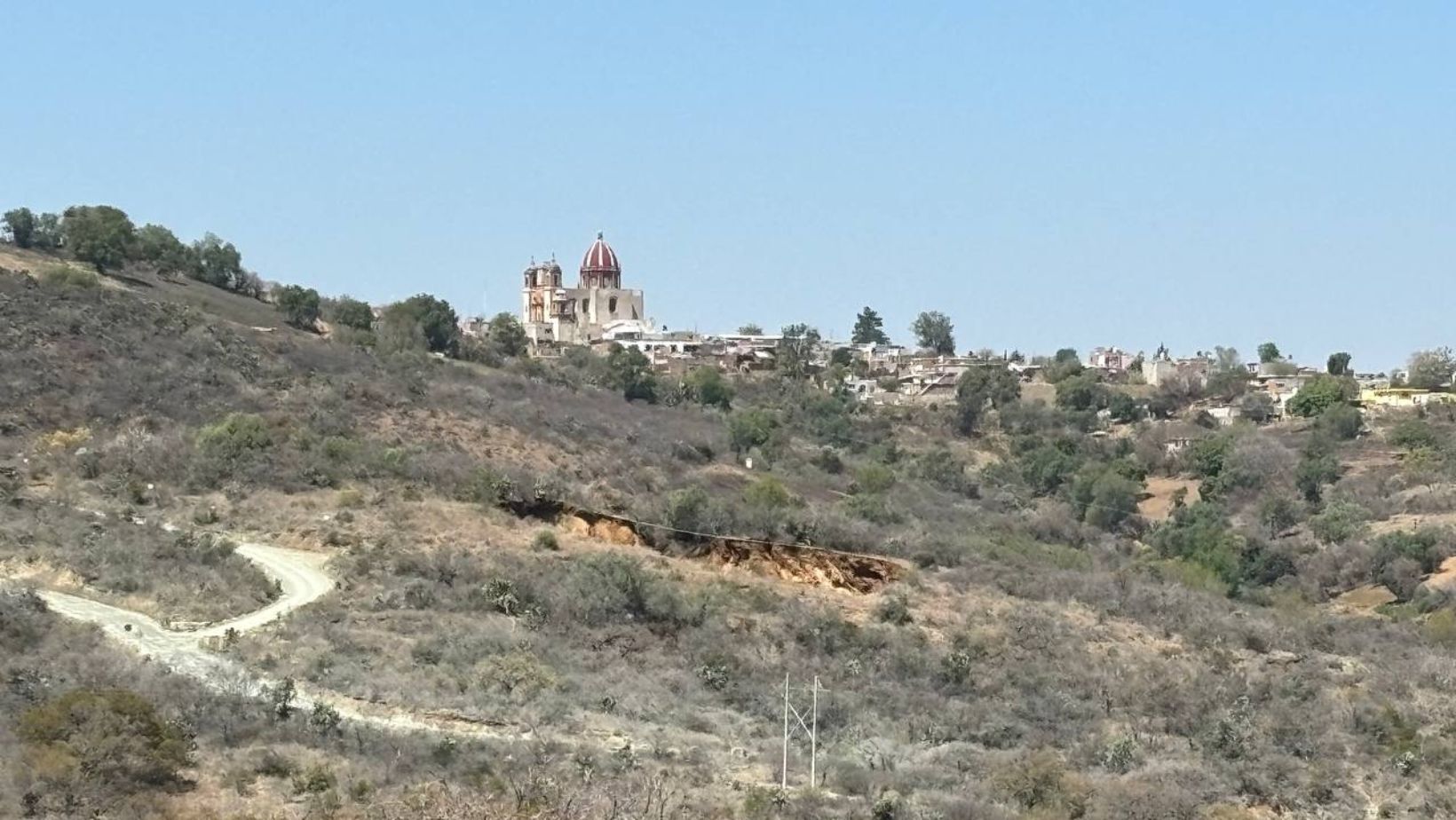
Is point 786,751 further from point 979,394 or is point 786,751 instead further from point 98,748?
point 979,394

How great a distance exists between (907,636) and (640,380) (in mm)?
41536

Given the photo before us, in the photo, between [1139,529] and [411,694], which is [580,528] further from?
[1139,529]

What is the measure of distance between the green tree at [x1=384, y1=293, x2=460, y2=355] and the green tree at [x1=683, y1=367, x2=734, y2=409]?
33.9 ft

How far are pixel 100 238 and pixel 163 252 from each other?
6756mm

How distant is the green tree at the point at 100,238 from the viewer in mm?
68000

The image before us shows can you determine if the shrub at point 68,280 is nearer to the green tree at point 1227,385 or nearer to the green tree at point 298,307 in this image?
the green tree at point 298,307

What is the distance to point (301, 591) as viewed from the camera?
3038 cm

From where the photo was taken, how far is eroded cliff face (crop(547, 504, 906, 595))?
3759 cm

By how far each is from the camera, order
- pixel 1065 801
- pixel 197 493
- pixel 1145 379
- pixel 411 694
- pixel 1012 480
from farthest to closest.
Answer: pixel 1145 379 → pixel 1012 480 → pixel 197 493 → pixel 411 694 → pixel 1065 801

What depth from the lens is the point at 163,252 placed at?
74812mm

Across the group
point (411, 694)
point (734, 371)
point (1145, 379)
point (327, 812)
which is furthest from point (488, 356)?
point (327, 812)

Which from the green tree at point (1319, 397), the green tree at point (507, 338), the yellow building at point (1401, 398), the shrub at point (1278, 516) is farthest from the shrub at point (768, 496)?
the yellow building at point (1401, 398)

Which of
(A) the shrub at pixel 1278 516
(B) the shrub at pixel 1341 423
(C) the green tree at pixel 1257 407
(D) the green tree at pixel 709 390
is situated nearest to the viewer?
(A) the shrub at pixel 1278 516

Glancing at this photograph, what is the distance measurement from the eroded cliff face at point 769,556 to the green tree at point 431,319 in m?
34.7
